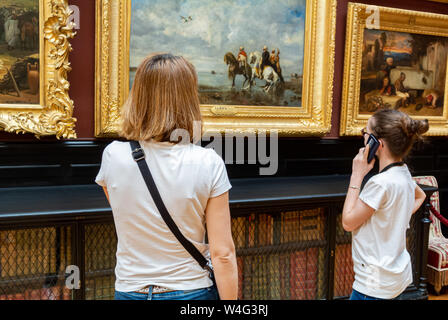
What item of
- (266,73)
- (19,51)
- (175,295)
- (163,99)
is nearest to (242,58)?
(266,73)

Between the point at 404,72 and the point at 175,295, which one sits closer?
the point at 175,295

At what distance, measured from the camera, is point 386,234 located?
203 centimetres

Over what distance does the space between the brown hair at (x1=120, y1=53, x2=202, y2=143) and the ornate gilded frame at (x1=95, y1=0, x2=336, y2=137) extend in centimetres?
216

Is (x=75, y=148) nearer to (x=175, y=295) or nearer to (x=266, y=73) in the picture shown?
(x=266, y=73)

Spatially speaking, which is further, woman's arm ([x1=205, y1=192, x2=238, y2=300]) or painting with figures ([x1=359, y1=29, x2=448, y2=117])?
painting with figures ([x1=359, y1=29, x2=448, y2=117])

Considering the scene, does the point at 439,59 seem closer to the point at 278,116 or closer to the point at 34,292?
the point at 278,116

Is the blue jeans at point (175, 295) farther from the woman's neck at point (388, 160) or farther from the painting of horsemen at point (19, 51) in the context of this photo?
the painting of horsemen at point (19, 51)

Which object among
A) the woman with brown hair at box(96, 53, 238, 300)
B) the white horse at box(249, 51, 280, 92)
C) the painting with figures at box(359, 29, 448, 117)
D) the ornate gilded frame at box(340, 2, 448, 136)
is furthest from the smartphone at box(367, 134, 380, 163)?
the painting with figures at box(359, 29, 448, 117)

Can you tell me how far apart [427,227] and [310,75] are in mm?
1892

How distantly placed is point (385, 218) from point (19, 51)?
2863 millimetres

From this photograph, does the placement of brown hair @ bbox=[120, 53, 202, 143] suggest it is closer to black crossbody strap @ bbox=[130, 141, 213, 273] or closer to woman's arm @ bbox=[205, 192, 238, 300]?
black crossbody strap @ bbox=[130, 141, 213, 273]

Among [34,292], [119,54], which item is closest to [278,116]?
[119,54]

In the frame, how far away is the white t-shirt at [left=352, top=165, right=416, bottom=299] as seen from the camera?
6.56 ft

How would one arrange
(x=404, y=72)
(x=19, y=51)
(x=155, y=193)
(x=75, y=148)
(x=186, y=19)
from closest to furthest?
(x=155, y=193), (x=19, y=51), (x=75, y=148), (x=186, y=19), (x=404, y=72)
